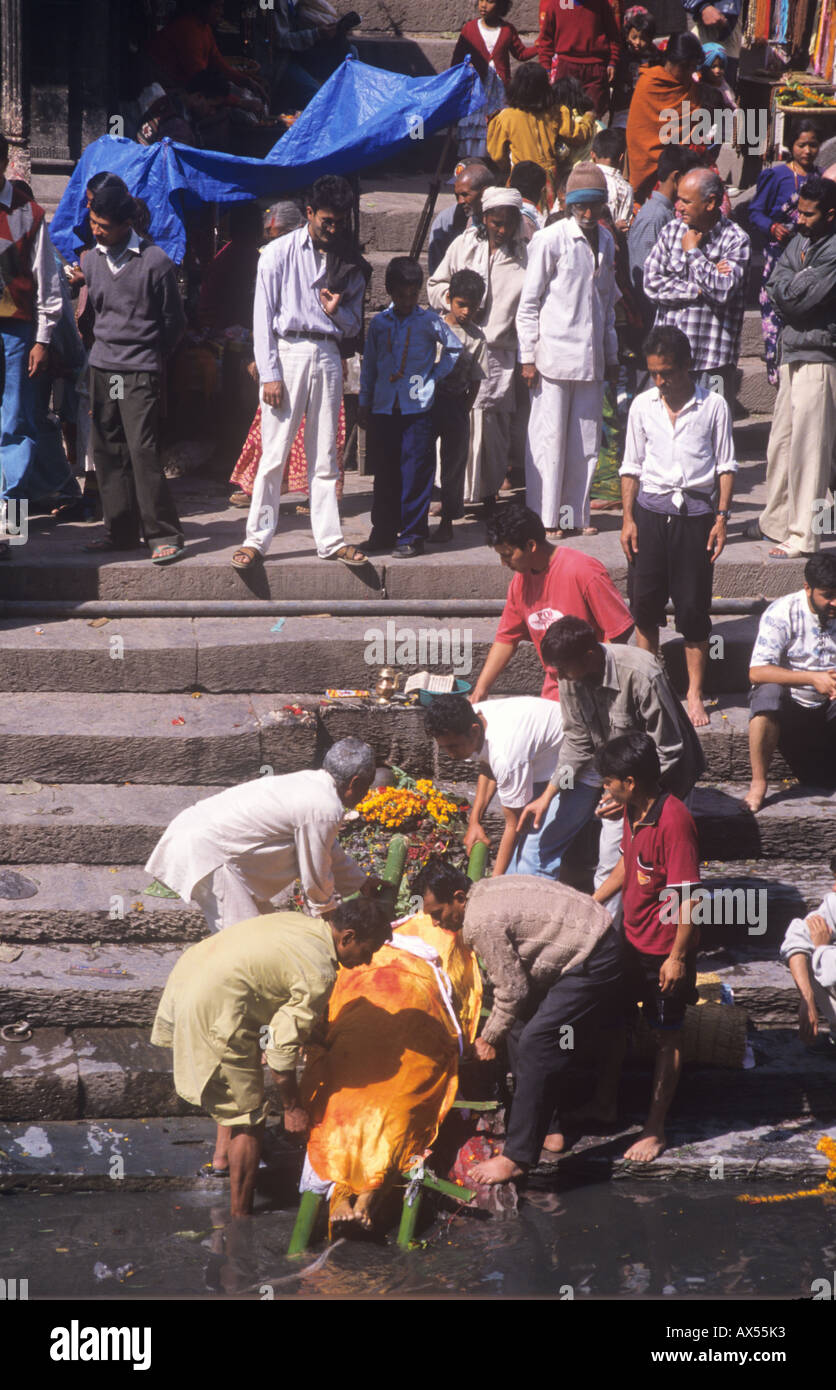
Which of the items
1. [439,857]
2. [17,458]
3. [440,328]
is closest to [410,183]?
[440,328]

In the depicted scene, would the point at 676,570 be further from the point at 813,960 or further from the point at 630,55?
the point at 630,55

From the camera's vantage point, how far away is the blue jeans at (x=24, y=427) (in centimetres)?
905

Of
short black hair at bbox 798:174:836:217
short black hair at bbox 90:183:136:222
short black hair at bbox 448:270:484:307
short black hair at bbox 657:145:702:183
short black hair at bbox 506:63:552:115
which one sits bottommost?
short black hair at bbox 448:270:484:307

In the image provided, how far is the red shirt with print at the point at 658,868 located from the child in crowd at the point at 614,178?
5.70 metres

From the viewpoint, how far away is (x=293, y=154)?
10477 mm

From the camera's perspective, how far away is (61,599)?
878 centimetres

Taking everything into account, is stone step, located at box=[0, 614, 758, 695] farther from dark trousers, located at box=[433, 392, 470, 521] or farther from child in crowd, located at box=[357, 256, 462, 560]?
dark trousers, located at box=[433, 392, 470, 521]

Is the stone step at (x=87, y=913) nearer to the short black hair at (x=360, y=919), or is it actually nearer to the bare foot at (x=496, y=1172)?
the short black hair at (x=360, y=919)

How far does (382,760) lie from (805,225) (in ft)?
12.6

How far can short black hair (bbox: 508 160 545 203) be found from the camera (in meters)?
10.2

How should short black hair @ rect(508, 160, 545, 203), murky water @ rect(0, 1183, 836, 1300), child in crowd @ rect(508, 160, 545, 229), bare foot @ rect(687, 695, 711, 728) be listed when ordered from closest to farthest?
murky water @ rect(0, 1183, 836, 1300) < bare foot @ rect(687, 695, 711, 728) < child in crowd @ rect(508, 160, 545, 229) < short black hair @ rect(508, 160, 545, 203)

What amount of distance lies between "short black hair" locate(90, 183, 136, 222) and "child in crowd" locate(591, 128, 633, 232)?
11.8ft

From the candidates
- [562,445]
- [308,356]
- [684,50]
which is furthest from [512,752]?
[684,50]

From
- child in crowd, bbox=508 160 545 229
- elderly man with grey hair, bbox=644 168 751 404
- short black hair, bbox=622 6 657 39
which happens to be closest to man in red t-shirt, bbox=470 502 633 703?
elderly man with grey hair, bbox=644 168 751 404
